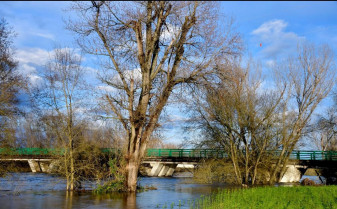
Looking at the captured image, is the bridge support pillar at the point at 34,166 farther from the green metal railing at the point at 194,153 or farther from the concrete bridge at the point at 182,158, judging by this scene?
the green metal railing at the point at 194,153

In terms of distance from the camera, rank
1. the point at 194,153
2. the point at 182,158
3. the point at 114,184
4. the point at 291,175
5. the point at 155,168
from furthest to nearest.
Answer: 1. the point at 155,168
2. the point at 182,158
3. the point at 194,153
4. the point at 291,175
5. the point at 114,184

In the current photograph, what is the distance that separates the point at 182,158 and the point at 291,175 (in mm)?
13408

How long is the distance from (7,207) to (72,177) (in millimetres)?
6979

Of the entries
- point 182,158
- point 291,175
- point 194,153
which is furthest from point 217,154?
point 182,158

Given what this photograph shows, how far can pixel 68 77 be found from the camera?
66.9ft

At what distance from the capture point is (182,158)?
4647 centimetres

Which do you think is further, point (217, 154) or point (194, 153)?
point (194, 153)

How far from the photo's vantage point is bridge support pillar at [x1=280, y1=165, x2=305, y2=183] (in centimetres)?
3862

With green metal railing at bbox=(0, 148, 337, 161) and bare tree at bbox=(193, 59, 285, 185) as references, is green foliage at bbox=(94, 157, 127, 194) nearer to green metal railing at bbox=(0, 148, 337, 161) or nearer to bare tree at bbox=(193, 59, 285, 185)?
green metal railing at bbox=(0, 148, 337, 161)

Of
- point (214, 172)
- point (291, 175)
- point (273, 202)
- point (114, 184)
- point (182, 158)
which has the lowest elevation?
point (291, 175)

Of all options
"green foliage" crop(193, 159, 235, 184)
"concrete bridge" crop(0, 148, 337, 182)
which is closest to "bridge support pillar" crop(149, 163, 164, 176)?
"concrete bridge" crop(0, 148, 337, 182)

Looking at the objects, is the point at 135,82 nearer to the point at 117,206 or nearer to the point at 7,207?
the point at 117,206

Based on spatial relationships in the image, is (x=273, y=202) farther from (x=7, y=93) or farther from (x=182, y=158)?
(x=182, y=158)

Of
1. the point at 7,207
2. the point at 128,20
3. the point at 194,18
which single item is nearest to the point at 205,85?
the point at 194,18
